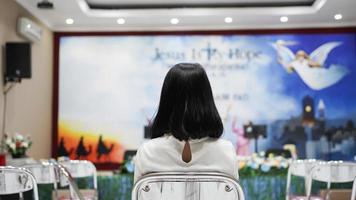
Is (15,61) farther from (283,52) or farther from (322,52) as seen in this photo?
(322,52)

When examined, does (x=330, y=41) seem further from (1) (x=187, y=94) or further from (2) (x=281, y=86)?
(1) (x=187, y=94)

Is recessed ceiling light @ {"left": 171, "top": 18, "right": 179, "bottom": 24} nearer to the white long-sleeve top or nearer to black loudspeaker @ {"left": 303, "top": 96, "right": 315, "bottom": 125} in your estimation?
black loudspeaker @ {"left": 303, "top": 96, "right": 315, "bottom": 125}

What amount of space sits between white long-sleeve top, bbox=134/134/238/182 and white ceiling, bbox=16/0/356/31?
16.9 ft

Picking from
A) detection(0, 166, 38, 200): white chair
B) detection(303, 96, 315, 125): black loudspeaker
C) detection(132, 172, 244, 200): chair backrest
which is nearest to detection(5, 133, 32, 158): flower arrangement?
detection(0, 166, 38, 200): white chair

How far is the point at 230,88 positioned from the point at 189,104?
6309 mm

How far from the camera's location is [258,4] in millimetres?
7219

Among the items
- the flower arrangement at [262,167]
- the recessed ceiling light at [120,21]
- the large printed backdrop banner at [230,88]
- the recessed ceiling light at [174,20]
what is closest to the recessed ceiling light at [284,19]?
the large printed backdrop banner at [230,88]

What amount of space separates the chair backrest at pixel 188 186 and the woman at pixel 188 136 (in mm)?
138

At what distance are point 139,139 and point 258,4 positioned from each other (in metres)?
2.88

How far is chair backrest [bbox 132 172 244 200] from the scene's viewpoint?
59.7 inches

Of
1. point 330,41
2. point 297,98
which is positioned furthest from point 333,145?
point 330,41

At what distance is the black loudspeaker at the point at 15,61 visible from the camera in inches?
230

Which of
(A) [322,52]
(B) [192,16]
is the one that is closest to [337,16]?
(A) [322,52]

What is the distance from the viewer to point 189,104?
1699 mm
